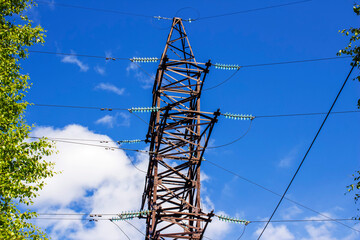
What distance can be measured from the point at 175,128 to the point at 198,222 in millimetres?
4373

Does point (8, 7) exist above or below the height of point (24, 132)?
above

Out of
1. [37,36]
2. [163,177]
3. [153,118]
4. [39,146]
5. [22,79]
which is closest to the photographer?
[39,146]

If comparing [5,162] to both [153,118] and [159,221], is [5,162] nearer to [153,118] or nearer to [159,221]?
[159,221]

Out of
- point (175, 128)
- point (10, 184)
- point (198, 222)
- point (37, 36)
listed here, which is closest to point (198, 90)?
point (175, 128)

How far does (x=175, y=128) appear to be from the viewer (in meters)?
16.5

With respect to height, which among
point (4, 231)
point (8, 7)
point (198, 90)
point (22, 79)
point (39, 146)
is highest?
point (8, 7)

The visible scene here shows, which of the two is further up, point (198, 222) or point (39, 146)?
point (39, 146)

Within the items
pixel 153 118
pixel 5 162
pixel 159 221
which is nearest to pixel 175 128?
pixel 153 118

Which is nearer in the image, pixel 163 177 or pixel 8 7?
pixel 8 7

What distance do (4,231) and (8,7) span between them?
8767mm

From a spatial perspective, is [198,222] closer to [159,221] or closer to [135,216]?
[159,221]

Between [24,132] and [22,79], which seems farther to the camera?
[22,79]

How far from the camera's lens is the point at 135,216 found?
46.5 ft

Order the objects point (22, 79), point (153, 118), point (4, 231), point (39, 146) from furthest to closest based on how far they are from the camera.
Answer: point (153, 118)
point (22, 79)
point (39, 146)
point (4, 231)
